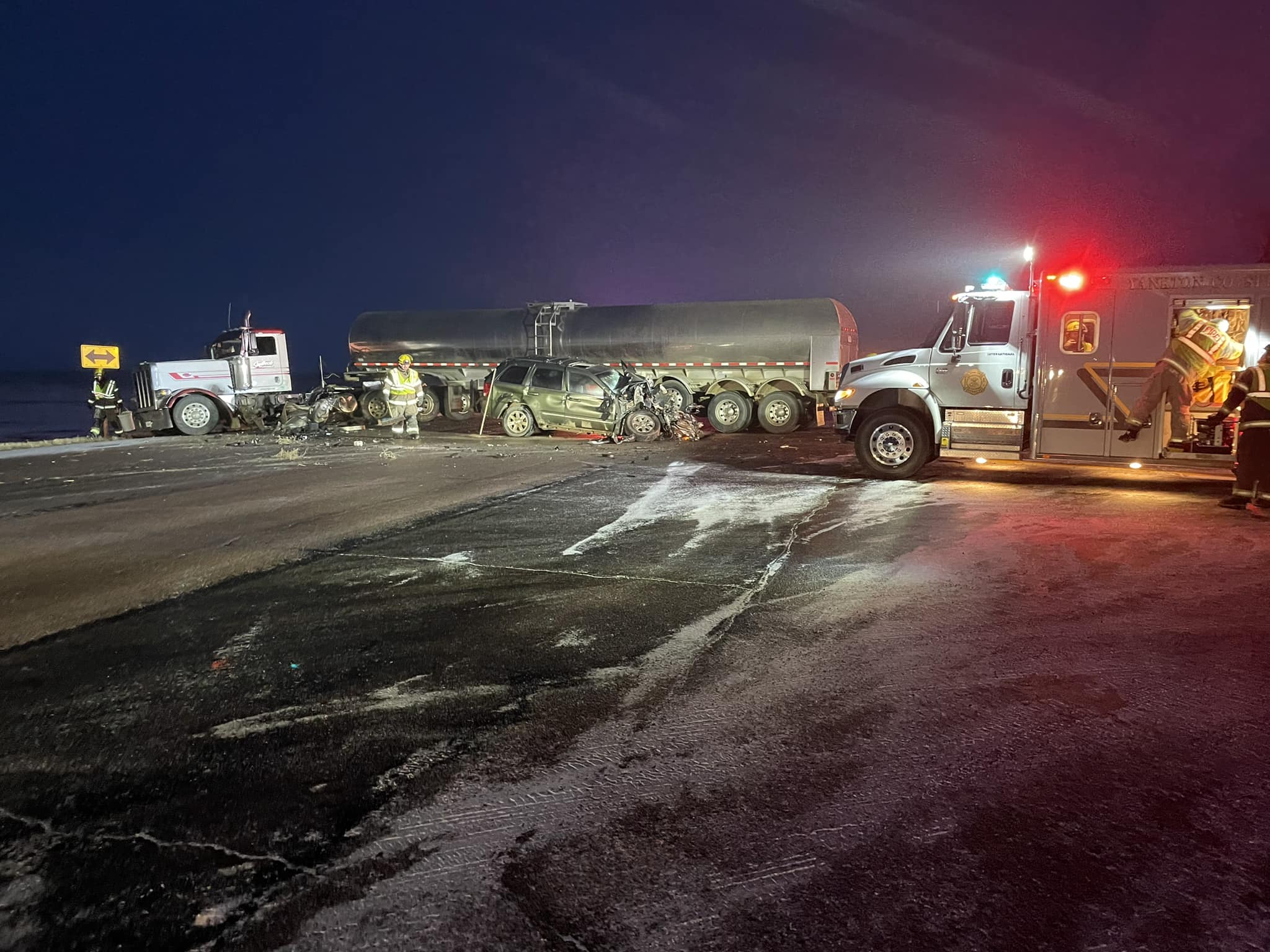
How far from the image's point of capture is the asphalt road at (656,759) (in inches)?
99.2

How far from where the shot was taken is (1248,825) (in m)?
2.93

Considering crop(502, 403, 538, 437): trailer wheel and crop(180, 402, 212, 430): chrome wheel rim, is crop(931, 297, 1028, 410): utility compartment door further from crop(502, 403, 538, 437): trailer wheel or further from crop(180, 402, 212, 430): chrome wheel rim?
crop(180, 402, 212, 430): chrome wheel rim

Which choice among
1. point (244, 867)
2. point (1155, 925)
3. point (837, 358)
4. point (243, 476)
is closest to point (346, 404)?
point (243, 476)

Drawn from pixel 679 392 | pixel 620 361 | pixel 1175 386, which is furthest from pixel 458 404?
pixel 1175 386

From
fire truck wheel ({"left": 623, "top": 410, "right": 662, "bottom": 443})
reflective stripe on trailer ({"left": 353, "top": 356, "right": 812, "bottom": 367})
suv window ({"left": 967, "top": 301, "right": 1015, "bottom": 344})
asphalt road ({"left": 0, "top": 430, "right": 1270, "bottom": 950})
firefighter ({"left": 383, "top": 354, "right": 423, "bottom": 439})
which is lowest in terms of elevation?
asphalt road ({"left": 0, "top": 430, "right": 1270, "bottom": 950})

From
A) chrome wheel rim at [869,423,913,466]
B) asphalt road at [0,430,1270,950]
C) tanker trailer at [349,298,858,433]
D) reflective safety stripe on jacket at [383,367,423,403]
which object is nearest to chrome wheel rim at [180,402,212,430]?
tanker trailer at [349,298,858,433]

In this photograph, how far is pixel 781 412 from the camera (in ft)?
62.0

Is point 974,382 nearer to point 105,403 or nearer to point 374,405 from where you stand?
point 374,405

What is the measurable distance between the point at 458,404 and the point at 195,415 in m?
6.33

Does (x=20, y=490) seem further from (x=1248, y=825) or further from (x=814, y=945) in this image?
(x=1248, y=825)

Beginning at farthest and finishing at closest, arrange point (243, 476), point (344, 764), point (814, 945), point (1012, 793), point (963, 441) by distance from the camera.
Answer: point (243, 476)
point (963, 441)
point (344, 764)
point (1012, 793)
point (814, 945)

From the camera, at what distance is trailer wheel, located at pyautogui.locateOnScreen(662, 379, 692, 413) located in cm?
1902

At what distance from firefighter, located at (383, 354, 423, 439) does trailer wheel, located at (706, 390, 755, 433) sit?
22.2 ft

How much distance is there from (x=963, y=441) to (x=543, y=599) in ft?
23.8
